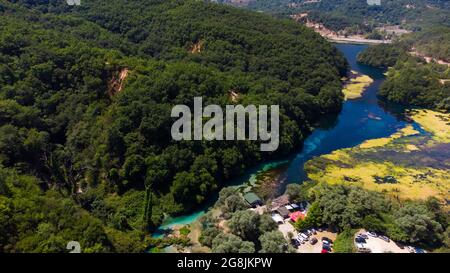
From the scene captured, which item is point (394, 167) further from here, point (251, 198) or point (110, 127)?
point (110, 127)

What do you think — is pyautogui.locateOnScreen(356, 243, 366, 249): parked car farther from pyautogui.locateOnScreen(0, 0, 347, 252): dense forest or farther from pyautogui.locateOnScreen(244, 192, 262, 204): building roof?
pyautogui.locateOnScreen(0, 0, 347, 252): dense forest

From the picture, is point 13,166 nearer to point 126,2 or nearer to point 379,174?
point 379,174

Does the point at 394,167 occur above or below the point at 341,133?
below

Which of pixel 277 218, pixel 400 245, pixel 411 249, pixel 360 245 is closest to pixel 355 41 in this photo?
pixel 277 218

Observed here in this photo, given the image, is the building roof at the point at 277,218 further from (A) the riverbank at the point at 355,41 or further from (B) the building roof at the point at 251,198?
(A) the riverbank at the point at 355,41

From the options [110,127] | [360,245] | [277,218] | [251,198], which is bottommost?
[360,245]

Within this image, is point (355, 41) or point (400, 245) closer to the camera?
point (400, 245)
